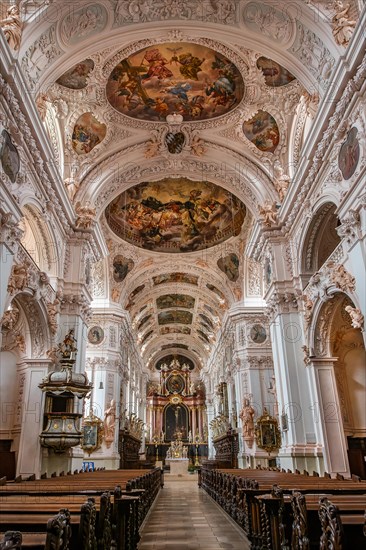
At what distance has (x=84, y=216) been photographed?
1429 cm

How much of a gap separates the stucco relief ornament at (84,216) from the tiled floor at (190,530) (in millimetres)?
8451

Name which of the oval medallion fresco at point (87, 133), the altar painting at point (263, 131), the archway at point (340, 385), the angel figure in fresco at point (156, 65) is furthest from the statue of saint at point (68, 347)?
the altar painting at point (263, 131)

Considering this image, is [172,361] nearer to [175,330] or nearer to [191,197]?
[175,330]

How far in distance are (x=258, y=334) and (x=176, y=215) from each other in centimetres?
680

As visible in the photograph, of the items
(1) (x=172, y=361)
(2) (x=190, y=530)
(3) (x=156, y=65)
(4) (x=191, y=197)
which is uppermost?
(4) (x=191, y=197)

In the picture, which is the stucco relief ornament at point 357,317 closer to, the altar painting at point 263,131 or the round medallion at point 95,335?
the altar painting at point 263,131

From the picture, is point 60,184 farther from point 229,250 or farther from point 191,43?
point 229,250

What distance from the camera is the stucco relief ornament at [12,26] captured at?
28.3 ft

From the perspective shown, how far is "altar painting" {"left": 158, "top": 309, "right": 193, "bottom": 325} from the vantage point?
3133 centimetres

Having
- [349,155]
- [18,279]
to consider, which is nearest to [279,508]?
[349,155]

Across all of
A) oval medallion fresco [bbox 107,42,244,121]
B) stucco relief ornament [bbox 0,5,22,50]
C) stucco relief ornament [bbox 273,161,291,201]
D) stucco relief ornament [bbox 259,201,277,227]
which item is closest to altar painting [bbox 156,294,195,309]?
stucco relief ornament [bbox 259,201,277,227]

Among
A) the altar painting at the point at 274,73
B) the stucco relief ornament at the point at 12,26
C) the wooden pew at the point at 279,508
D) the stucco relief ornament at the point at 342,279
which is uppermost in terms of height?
the altar painting at the point at 274,73

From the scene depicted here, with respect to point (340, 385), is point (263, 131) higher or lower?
higher

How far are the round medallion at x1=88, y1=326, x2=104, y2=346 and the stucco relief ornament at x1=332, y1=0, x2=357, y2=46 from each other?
52.0ft
